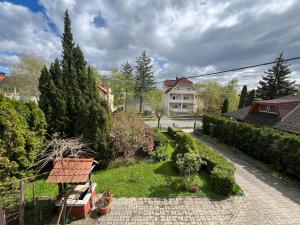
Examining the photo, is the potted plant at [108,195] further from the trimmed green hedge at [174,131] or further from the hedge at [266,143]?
the trimmed green hedge at [174,131]

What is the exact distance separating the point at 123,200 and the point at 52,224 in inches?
112

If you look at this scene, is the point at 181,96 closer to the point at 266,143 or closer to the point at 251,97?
the point at 251,97

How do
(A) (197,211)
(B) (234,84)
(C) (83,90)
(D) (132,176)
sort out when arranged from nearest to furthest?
(A) (197,211)
(D) (132,176)
(C) (83,90)
(B) (234,84)

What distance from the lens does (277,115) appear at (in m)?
16.9

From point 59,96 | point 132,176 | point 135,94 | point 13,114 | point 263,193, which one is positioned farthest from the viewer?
point 135,94

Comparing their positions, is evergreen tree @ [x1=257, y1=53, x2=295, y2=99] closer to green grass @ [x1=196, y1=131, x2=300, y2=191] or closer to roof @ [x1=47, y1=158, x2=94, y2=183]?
green grass @ [x1=196, y1=131, x2=300, y2=191]

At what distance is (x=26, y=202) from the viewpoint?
759 cm

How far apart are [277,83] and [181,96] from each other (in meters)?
22.2

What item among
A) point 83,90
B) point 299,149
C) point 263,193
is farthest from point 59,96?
point 299,149

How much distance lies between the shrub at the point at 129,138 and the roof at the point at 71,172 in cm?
456

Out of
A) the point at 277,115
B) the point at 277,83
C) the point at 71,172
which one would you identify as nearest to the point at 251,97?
the point at 277,83

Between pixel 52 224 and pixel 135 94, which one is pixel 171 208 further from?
pixel 135 94

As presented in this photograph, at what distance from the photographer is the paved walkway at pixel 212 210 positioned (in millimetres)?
6817

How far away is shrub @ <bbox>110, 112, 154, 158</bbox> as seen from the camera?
11.9 m
